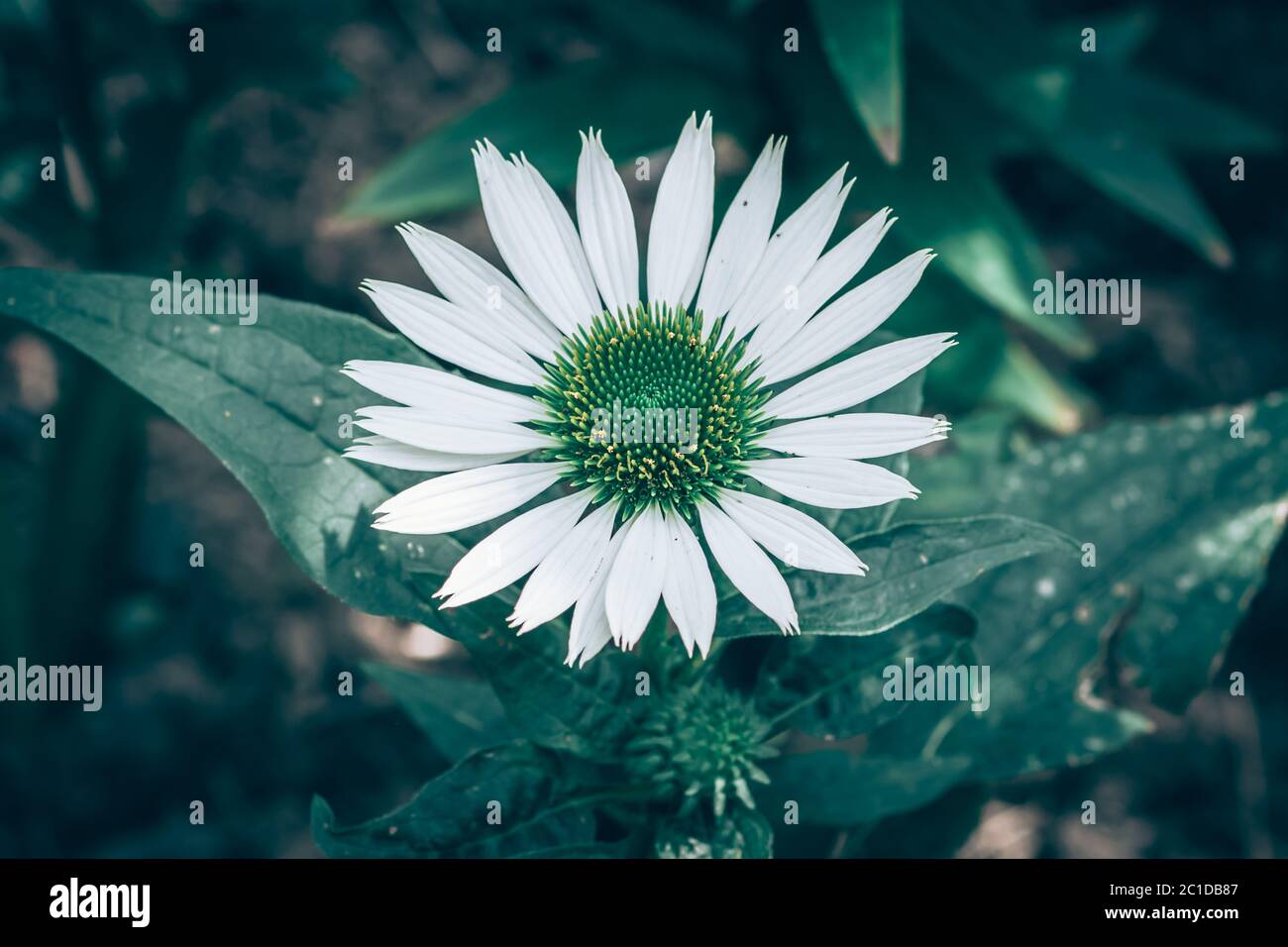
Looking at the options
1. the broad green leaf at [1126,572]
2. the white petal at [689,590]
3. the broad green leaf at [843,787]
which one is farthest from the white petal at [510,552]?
the broad green leaf at [1126,572]

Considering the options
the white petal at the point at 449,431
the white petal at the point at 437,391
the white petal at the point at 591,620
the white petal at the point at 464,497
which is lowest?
the white petal at the point at 591,620

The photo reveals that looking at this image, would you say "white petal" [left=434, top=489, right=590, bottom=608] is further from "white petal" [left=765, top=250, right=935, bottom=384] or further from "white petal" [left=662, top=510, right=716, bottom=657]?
"white petal" [left=765, top=250, right=935, bottom=384]

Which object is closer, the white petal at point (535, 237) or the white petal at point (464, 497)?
the white petal at point (464, 497)

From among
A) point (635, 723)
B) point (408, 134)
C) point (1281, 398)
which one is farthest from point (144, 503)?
point (1281, 398)

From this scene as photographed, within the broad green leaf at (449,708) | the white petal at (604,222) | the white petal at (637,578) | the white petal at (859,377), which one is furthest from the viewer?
the broad green leaf at (449,708)

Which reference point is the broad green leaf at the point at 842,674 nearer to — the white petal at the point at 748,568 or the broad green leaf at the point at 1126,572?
the white petal at the point at 748,568

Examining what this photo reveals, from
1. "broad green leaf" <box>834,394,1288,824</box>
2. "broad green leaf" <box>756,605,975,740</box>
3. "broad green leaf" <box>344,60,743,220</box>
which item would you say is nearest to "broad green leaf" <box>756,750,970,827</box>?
"broad green leaf" <box>756,605,975,740</box>

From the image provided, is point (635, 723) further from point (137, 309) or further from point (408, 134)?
point (408, 134)
